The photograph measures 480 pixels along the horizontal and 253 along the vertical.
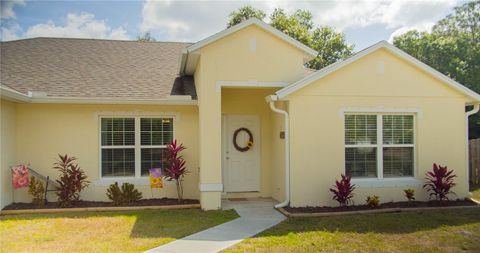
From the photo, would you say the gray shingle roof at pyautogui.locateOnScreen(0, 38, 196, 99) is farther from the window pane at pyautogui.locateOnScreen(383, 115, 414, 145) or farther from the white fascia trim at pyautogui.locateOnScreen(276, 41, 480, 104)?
the window pane at pyautogui.locateOnScreen(383, 115, 414, 145)

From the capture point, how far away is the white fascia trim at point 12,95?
8781 mm

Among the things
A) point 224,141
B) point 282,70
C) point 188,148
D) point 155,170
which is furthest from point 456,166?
point 155,170

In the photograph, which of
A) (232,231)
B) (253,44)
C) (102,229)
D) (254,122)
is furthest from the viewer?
(254,122)

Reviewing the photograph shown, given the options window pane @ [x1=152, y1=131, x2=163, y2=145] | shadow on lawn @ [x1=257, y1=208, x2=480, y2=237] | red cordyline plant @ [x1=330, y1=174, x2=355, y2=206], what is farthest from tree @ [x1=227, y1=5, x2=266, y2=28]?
shadow on lawn @ [x1=257, y1=208, x2=480, y2=237]

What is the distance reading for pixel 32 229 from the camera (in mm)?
7836

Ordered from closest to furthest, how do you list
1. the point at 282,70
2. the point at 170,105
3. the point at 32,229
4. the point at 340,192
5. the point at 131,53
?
the point at 32,229 < the point at 340,192 < the point at 282,70 < the point at 170,105 < the point at 131,53

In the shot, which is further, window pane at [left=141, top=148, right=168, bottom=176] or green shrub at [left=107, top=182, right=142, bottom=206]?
window pane at [left=141, top=148, right=168, bottom=176]

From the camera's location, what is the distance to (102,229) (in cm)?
778

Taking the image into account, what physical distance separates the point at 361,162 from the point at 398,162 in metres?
1.07

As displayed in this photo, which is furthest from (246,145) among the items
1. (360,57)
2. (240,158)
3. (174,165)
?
(360,57)

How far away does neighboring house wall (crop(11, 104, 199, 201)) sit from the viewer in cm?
1059

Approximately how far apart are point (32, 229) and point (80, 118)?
3742 mm

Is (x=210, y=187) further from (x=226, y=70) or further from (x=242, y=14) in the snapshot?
(x=242, y=14)

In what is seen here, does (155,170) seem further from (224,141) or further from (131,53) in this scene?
(131,53)
